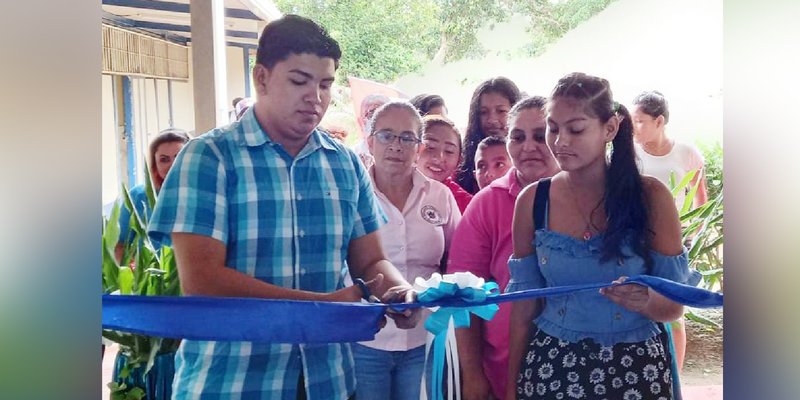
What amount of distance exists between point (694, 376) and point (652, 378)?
0.14 meters

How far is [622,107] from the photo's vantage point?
148 cm

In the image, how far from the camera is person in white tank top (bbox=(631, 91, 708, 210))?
1524 mm

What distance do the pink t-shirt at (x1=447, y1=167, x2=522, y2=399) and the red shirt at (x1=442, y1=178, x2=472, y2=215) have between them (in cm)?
16

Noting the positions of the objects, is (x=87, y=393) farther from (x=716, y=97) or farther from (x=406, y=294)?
(x=716, y=97)

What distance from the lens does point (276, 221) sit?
1.25 m

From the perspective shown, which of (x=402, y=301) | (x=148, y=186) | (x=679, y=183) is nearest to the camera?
(x=402, y=301)

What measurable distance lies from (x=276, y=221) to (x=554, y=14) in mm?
828

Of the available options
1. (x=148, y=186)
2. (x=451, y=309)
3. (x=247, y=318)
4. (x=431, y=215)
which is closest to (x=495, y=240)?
(x=431, y=215)

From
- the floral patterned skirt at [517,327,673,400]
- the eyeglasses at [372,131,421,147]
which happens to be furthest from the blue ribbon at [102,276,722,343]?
the eyeglasses at [372,131,421,147]

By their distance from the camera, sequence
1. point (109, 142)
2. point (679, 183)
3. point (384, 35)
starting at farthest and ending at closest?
point (679, 183) < point (384, 35) < point (109, 142)

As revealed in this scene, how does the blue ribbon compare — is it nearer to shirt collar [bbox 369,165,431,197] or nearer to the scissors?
the scissors

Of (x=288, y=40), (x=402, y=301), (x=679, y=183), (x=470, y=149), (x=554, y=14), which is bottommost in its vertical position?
(x=402, y=301)

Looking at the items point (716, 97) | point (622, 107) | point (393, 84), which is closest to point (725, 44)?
point (622, 107)

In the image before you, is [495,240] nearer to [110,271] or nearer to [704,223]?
[704,223]
